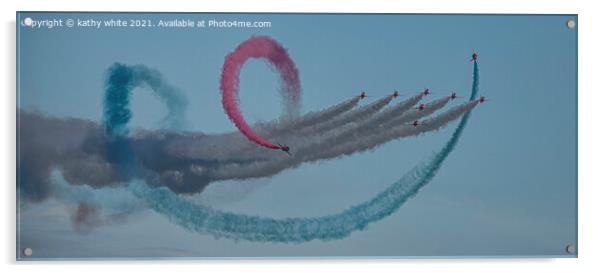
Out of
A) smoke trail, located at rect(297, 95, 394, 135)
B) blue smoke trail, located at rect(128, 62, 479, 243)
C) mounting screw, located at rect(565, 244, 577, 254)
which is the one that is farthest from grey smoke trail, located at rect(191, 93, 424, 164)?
mounting screw, located at rect(565, 244, 577, 254)

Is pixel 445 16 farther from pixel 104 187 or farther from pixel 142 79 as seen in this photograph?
pixel 104 187

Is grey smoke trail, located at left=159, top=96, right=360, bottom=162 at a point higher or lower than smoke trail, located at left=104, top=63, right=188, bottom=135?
lower

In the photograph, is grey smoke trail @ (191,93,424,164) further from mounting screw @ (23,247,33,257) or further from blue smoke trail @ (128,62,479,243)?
mounting screw @ (23,247,33,257)

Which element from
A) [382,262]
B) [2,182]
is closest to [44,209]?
[2,182]

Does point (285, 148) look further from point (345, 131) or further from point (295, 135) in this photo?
point (345, 131)

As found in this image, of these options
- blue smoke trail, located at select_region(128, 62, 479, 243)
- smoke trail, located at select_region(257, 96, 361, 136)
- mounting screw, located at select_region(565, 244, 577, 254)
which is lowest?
mounting screw, located at select_region(565, 244, 577, 254)

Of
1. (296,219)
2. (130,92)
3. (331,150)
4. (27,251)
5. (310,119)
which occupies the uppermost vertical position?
(130,92)

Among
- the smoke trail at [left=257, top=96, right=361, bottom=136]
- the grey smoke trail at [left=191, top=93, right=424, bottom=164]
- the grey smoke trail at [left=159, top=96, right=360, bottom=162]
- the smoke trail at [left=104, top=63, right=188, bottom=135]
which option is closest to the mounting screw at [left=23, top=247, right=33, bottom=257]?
the smoke trail at [left=104, top=63, right=188, bottom=135]

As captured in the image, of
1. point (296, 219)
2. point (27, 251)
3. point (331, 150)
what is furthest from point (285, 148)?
point (27, 251)
